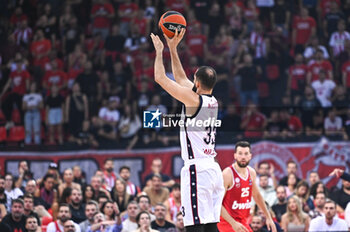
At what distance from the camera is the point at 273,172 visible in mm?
17125

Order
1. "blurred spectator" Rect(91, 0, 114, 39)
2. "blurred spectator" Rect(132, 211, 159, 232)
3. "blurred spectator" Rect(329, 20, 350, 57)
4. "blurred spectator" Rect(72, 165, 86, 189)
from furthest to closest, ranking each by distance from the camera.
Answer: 1. "blurred spectator" Rect(91, 0, 114, 39)
2. "blurred spectator" Rect(329, 20, 350, 57)
3. "blurred spectator" Rect(72, 165, 86, 189)
4. "blurred spectator" Rect(132, 211, 159, 232)

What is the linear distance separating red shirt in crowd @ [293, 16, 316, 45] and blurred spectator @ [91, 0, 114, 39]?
5.24 m

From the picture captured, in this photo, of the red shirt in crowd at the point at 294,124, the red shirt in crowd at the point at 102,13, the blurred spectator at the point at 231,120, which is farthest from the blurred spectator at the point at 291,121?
the red shirt in crowd at the point at 102,13

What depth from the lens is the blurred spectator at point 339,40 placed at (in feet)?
69.8

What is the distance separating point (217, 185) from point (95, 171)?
27.9 feet

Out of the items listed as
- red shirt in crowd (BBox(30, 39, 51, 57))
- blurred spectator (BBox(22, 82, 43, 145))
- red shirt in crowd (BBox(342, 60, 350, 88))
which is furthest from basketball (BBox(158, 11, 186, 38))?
red shirt in crowd (BBox(30, 39, 51, 57))

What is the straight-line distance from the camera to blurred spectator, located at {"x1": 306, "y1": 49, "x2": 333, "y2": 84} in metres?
20.4

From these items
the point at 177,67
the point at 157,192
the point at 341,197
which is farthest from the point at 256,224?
the point at 177,67

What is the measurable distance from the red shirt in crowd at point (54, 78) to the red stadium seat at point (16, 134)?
1.88m

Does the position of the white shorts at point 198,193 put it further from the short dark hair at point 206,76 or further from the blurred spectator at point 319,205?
the blurred spectator at point 319,205

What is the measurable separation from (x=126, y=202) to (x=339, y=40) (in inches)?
348

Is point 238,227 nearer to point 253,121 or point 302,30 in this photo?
point 253,121

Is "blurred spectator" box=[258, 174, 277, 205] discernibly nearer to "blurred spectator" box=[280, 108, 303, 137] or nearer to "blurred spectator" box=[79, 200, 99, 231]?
"blurred spectator" box=[280, 108, 303, 137]

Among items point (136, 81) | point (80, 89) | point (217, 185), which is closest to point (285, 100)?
point (136, 81)
